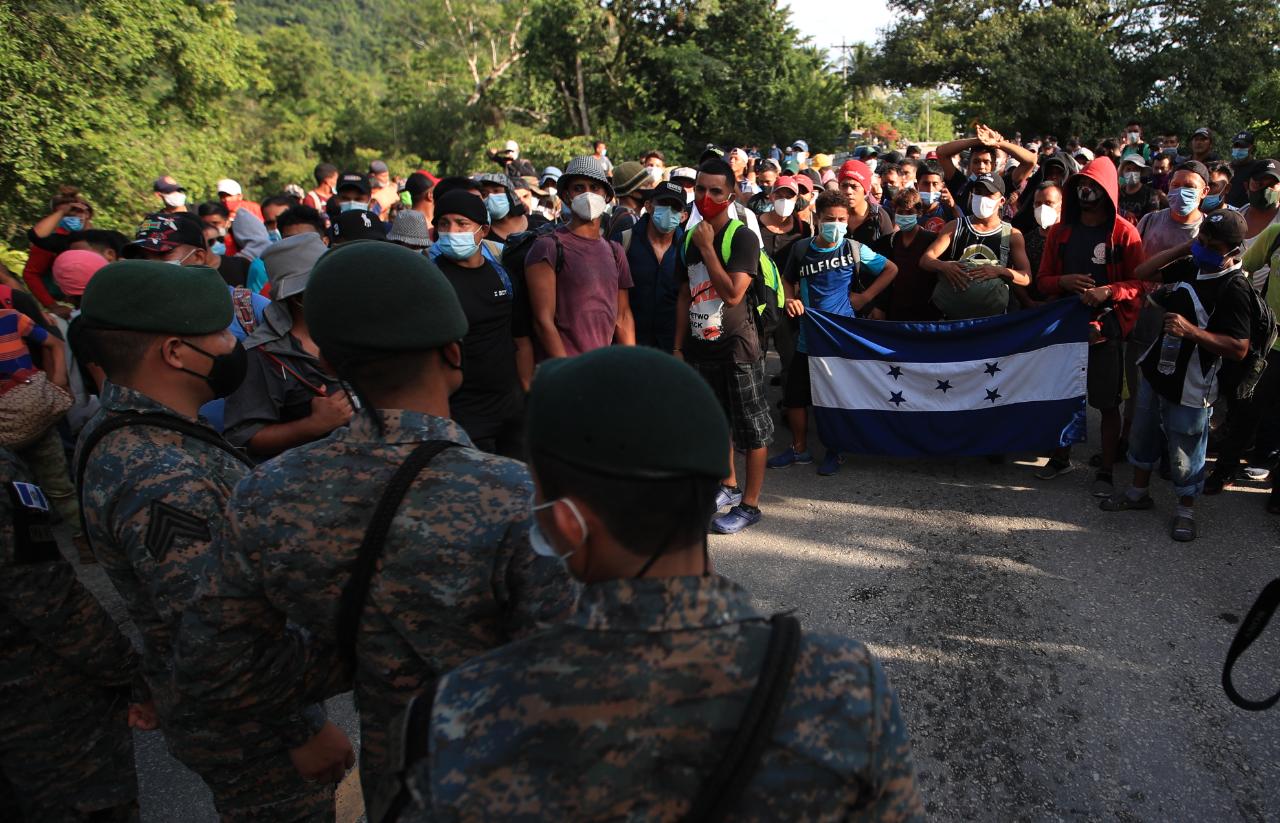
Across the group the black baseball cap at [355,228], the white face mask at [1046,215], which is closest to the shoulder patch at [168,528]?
the black baseball cap at [355,228]

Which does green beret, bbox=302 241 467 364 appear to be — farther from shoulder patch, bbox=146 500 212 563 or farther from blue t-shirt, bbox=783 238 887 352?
blue t-shirt, bbox=783 238 887 352

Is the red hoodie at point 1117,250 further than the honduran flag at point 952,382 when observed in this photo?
No

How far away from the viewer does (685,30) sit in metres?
30.6

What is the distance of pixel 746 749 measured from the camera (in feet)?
3.24

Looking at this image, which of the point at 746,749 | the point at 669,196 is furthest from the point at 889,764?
the point at 669,196

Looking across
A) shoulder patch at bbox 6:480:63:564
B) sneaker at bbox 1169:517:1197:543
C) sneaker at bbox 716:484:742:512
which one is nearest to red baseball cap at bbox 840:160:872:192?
sneaker at bbox 716:484:742:512

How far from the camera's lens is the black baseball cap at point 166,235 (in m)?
3.95

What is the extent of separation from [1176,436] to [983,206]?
1937 mm

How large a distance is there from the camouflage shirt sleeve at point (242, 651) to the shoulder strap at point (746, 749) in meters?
1.02

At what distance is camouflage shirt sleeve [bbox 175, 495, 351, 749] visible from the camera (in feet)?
5.23

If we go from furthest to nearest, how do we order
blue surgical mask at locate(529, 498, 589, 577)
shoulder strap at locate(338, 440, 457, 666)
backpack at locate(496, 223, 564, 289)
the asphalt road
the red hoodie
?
the red hoodie, backpack at locate(496, 223, 564, 289), the asphalt road, shoulder strap at locate(338, 440, 457, 666), blue surgical mask at locate(529, 498, 589, 577)

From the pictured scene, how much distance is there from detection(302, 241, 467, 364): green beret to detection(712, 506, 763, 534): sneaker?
3.55 meters

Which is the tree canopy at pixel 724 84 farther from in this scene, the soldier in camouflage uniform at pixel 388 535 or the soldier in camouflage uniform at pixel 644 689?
the soldier in camouflage uniform at pixel 644 689

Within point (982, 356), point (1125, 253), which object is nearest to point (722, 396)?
point (982, 356)
